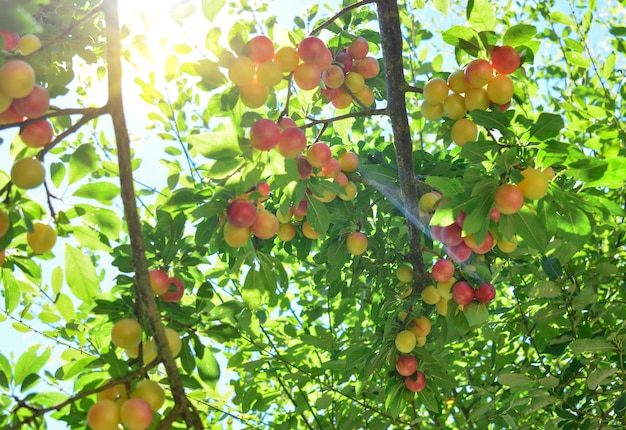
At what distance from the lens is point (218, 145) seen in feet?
4.94

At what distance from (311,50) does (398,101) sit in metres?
0.50

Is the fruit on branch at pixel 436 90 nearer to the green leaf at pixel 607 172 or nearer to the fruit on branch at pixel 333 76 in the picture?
the fruit on branch at pixel 333 76

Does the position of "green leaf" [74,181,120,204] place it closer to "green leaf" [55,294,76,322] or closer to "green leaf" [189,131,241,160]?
"green leaf" [189,131,241,160]

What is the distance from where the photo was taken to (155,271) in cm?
175

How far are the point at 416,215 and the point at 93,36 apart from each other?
199 centimetres

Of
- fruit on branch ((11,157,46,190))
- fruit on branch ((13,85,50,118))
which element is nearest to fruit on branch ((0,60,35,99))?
fruit on branch ((13,85,50,118))

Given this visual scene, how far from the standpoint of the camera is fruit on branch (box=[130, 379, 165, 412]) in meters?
1.31

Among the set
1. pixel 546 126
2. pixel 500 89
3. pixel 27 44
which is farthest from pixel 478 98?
pixel 27 44

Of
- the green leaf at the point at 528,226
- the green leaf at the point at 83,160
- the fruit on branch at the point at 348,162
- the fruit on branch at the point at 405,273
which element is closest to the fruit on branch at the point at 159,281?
the green leaf at the point at 83,160

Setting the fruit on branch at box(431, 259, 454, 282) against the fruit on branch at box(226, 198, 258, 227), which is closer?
the fruit on branch at box(226, 198, 258, 227)

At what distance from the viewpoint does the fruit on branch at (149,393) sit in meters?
1.31

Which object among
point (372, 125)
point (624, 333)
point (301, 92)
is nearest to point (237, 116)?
point (301, 92)

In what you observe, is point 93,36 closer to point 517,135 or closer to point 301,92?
point 301,92

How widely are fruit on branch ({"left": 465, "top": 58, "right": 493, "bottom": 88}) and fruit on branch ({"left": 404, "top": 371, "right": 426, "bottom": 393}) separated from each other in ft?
3.95
